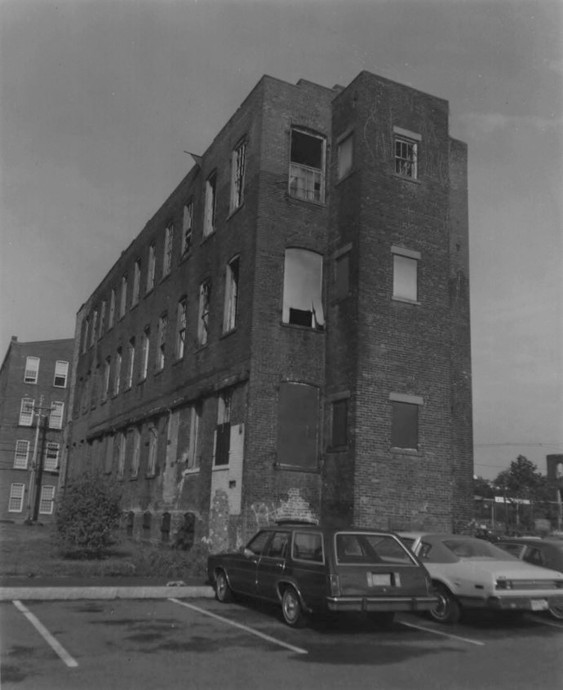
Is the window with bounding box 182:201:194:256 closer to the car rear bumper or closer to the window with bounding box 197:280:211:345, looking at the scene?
the window with bounding box 197:280:211:345

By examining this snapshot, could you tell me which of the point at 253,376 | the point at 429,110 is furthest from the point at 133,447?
the point at 429,110

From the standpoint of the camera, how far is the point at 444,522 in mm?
17656

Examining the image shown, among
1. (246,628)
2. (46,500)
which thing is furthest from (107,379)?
(246,628)

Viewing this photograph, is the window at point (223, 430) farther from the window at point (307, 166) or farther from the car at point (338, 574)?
the car at point (338, 574)

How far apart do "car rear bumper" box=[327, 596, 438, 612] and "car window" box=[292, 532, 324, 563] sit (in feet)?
2.05

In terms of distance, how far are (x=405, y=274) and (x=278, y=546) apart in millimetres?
10045

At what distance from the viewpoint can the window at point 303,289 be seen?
19.2 m

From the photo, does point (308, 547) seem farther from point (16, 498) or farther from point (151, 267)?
point (16, 498)

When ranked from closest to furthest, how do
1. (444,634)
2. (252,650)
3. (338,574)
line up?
(252,650), (338,574), (444,634)

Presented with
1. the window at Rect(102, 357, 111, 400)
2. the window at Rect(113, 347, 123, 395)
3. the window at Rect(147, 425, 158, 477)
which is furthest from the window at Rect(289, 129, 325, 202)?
the window at Rect(102, 357, 111, 400)

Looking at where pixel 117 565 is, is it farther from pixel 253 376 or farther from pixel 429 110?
pixel 429 110

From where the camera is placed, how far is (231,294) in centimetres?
2091

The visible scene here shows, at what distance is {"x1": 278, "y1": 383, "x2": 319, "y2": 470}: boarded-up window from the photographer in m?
18.2

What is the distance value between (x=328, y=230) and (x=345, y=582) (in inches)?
487
